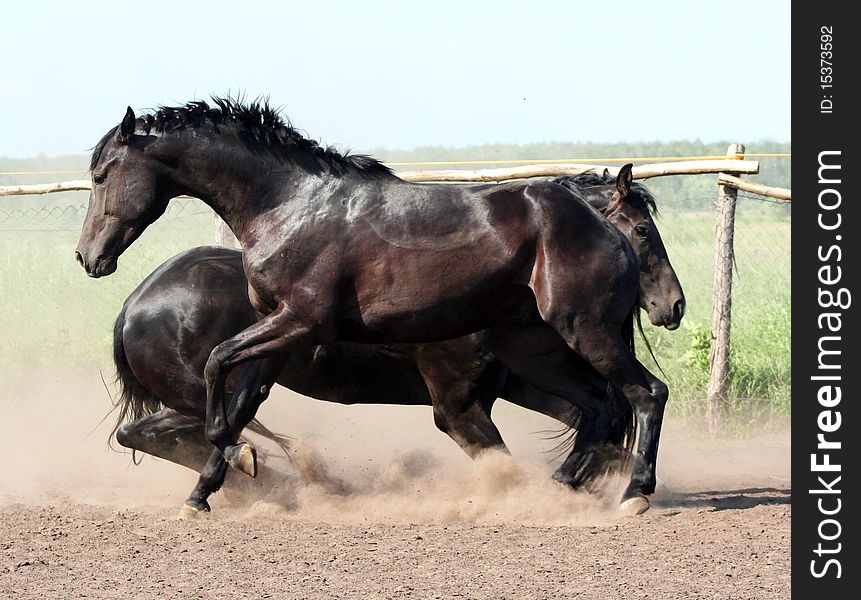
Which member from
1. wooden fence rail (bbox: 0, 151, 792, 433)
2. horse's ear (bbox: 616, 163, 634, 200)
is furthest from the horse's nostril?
wooden fence rail (bbox: 0, 151, 792, 433)

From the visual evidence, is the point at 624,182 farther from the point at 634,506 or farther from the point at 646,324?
the point at 646,324

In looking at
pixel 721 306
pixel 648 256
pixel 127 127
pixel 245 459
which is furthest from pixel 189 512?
pixel 721 306

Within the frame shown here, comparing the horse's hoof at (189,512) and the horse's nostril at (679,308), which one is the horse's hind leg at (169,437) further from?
the horse's nostril at (679,308)

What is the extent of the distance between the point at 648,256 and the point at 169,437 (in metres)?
2.72

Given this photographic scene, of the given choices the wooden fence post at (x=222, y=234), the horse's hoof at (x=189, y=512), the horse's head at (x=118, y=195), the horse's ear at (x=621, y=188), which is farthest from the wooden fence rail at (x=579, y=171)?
the horse's hoof at (x=189, y=512)

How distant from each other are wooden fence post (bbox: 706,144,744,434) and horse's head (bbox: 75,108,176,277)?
4.19 metres

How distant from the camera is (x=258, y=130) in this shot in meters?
5.39

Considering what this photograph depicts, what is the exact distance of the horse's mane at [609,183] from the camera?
228 inches

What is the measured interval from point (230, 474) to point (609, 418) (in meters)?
2.02

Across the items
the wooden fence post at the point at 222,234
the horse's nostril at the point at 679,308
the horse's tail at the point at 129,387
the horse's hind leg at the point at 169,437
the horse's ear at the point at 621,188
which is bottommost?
the horse's hind leg at the point at 169,437

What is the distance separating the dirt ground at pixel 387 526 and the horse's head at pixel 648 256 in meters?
1.00

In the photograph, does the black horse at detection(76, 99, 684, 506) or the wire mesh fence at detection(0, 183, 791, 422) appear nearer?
the black horse at detection(76, 99, 684, 506)

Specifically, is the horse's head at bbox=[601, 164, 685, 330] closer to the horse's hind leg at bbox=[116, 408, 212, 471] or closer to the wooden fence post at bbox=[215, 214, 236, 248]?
the horse's hind leg at bbox=[116, 408, 212, 471]

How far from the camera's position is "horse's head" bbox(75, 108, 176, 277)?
5215mm
